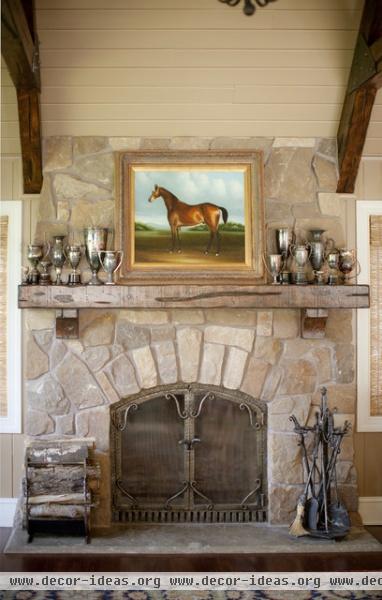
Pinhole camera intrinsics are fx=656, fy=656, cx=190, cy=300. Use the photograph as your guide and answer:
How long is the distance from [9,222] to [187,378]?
1.54 m

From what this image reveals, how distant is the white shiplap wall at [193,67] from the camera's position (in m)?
3.67

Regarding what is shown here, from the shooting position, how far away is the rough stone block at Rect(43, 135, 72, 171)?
404 cm

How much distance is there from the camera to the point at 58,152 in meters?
4.05

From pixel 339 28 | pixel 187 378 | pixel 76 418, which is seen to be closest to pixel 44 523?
pixel 76 418

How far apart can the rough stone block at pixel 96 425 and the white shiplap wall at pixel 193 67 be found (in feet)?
5.64

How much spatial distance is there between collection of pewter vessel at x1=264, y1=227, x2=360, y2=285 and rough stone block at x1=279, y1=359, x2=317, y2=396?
0.51 m

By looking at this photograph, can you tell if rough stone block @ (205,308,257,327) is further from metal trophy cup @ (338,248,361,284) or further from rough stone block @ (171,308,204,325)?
metal trophy cup @ (338,248,361,284)

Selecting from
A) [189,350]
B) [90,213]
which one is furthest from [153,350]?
[90,213]

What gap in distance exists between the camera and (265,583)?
10.9 feet

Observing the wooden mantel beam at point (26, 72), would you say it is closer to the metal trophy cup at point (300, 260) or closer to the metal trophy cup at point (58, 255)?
the metal trophy cup at point (58, 255)

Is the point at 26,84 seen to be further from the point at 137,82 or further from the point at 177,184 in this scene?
the point at 177,184

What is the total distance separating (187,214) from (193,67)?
858 mm

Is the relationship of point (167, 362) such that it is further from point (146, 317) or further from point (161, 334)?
point (146, 317)

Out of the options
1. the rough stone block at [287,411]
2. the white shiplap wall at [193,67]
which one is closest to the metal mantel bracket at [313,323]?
the rough stone block at [287,411]
